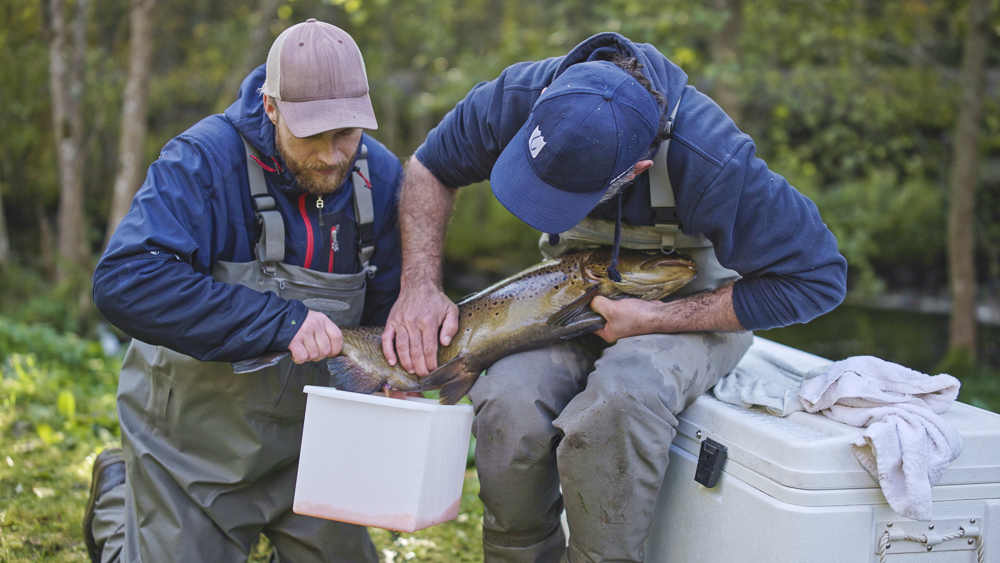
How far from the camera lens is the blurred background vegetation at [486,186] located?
487 cm

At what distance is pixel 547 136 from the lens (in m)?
2.12

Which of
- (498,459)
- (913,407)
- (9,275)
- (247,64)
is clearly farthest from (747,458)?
(9,275)

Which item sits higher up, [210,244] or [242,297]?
[210,244]

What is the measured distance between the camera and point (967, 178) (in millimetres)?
6891

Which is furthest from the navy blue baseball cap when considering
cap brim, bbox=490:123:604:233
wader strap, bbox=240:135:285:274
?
wader strap, bbox=240:135:285:274

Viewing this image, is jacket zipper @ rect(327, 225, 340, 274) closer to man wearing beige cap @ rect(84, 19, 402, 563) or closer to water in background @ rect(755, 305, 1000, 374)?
man wearing beige cap @ rect(84, 19, 402, 563)

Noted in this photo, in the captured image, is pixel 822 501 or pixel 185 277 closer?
pixel 822 501

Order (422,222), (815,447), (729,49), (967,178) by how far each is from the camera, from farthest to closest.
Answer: (729,49), (967,178), (422,222), (815,447)

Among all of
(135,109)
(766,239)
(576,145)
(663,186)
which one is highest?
(576,145)

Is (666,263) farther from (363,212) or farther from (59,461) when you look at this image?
(59,461)

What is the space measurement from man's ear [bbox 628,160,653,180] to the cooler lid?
743 mm

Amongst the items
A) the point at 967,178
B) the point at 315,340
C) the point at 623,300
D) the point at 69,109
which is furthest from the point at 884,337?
the point at 69,109

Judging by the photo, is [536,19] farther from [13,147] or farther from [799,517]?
[799,517]

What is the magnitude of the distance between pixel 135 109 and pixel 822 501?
7.78 m
